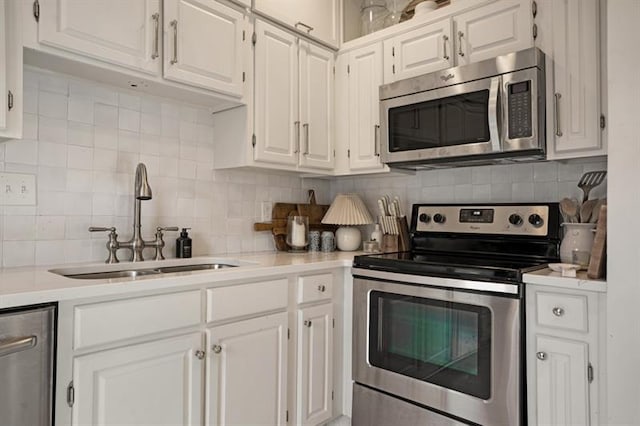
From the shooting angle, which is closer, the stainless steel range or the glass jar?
the stainless steel range

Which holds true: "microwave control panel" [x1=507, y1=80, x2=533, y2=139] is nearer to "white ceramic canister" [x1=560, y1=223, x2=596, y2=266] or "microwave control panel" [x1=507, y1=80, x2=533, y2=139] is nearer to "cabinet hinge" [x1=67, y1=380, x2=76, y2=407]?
"white ceramic canister" [x1=560, y1=223, x2=596, y2=266]

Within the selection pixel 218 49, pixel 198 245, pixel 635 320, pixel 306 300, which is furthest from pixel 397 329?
pixel 218 49

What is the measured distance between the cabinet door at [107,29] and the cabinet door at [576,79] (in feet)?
5.44

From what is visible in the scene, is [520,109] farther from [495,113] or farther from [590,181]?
[590,181]

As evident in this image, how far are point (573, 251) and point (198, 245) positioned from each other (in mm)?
1740

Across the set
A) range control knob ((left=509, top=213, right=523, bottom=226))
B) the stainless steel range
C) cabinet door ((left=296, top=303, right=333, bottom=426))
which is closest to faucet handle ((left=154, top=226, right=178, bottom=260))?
cabinet door ((left=296, top=303, right=333, bottom=426))

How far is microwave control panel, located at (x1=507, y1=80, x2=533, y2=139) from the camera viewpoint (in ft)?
5.88

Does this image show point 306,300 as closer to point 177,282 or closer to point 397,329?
point 397,329

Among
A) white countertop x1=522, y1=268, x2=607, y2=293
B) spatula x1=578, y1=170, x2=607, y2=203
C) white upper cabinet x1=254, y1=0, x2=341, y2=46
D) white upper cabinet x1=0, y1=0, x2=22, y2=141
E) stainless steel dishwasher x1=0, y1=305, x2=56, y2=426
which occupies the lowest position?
stainless steel dishwasher x1=0, y1=305, x2=56, y2=426

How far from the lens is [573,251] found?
1750 millimetres

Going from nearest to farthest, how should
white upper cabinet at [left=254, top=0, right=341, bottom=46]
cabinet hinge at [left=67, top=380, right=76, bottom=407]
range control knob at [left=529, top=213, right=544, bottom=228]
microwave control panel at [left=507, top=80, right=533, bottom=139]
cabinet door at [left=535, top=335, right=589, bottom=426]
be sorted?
cabinet hinge at [left=67, top=380, right=76, bottom=407]
cabinet door at [left=535, top=335, right=589, bottom=426]
microwave control panel at [left=507, top=80, right=533, bottom=139]
range control knob at [left=529, top=213, right=544, bottom=228]
white upper cabinet at [left=254, top=0, right=341, bottom=46]

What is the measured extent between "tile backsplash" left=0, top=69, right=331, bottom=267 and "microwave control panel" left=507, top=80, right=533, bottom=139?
1.40m

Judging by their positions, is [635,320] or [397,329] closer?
[635,320]

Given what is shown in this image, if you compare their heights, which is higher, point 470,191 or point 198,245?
point 470,191
